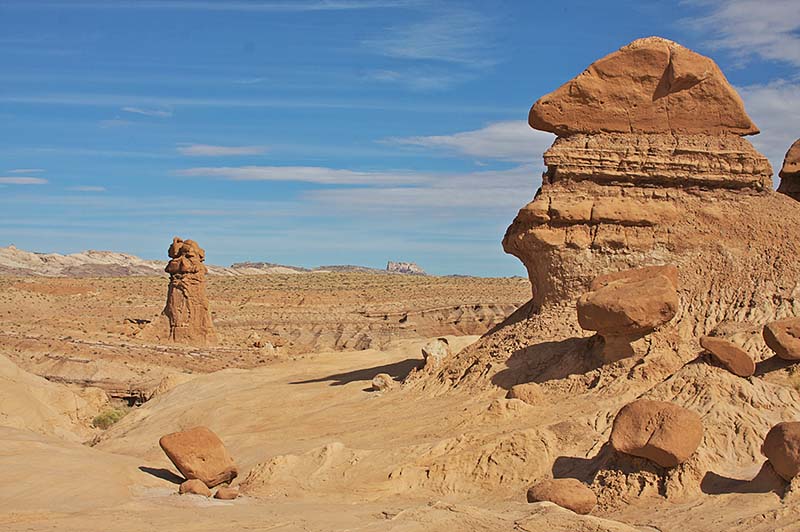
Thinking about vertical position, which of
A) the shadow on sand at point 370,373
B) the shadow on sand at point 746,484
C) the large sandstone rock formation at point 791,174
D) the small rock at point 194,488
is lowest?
the small rock at point 194,488

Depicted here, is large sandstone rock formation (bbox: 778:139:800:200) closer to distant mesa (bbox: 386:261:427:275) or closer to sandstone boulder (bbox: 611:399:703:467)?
sandstone boulder (bbox: 611:399:703:467)

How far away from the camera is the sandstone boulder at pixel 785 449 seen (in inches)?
359

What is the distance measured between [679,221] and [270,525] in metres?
9.18

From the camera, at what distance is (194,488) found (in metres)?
11.4

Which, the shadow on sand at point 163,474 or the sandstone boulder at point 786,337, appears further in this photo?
the shadow on sand at point 163,474

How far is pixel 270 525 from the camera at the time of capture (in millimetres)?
8969

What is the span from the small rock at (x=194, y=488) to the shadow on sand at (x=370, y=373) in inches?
280

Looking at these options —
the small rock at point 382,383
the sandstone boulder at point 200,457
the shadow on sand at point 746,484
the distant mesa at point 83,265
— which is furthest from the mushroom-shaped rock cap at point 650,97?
the distant mesa at point 83,265

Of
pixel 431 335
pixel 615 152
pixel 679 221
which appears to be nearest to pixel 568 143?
pixel 615 152

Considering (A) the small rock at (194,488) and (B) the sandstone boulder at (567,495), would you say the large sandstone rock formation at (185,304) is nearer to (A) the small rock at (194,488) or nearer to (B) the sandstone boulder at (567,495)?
(A) the small rock at (194,488)

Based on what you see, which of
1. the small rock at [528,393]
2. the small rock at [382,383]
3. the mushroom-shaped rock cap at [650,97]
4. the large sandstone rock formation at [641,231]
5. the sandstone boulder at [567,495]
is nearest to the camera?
the sandstone boulder at [567,495]

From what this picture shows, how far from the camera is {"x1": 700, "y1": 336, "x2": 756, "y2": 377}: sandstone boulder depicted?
38.7 feet

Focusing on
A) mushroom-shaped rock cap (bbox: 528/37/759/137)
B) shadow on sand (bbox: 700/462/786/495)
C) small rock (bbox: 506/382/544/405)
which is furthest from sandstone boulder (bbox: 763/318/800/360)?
mushroom-shaped rock cap (bbox: 528/37/759/137)

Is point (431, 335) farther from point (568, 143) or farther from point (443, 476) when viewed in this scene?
point (443, 476)
